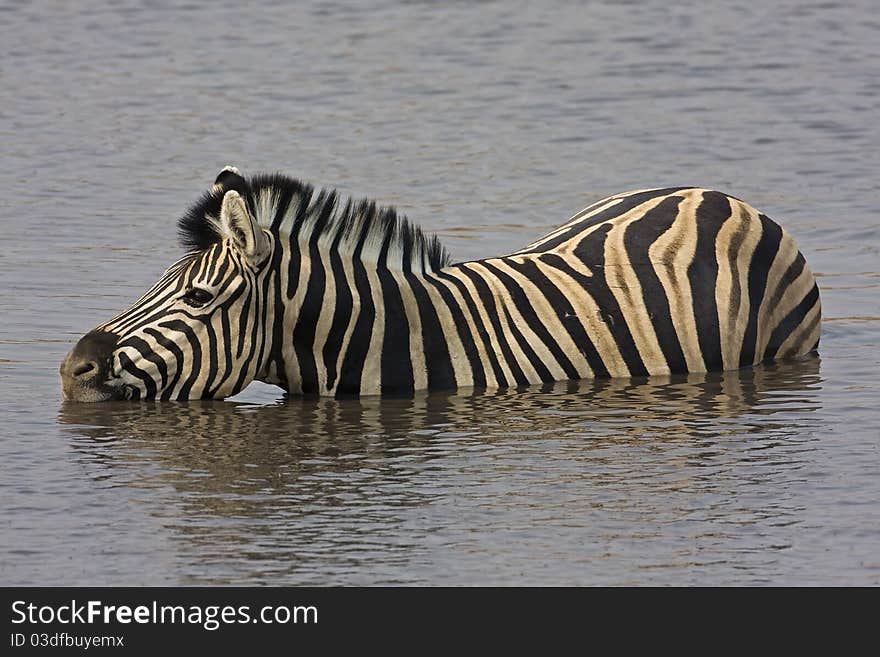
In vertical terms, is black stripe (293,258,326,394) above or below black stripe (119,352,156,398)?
above

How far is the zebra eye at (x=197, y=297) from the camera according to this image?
34.3 ft

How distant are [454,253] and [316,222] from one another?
171 inches

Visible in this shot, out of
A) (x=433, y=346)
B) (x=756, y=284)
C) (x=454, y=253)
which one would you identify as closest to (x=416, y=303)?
(x=433, y=346)

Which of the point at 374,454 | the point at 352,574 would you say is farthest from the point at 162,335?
the point at 352,574

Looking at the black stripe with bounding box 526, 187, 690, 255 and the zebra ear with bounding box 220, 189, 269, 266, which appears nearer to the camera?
the zebra ear with bounding box 220, 189, 269, 266

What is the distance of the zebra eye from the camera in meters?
10.5

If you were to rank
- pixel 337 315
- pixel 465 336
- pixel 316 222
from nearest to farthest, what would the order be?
pixel 337 315 → pixel 316 222 → pixel 465 336

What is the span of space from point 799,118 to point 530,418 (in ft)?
37.3

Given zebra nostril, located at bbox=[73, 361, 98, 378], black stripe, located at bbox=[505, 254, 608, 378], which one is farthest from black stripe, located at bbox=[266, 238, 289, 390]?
black stripe, located at bbox=[505, 254, 608, 378]

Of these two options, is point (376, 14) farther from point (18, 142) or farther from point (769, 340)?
point (769, 340)

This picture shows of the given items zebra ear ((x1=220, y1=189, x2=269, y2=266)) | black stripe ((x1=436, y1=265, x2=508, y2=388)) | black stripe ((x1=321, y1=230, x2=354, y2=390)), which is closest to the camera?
zebra ear ((x1=220, y1=189, x2=269, y2=266))

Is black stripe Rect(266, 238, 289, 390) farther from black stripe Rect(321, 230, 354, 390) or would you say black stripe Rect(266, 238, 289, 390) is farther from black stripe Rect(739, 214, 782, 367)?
black stripe Rect(739, 214, 782, 367)

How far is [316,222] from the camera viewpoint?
10.8 m

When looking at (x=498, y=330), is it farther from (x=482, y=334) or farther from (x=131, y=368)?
(x=131, y=368)
